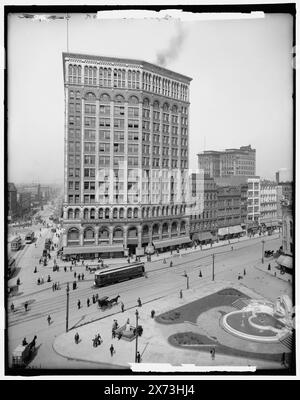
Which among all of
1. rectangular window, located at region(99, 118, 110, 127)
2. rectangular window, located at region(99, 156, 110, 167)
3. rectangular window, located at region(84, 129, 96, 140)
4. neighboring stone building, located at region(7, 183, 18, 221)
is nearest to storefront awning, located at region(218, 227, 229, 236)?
rectangular window, located at region(99, 156, 110, 167)

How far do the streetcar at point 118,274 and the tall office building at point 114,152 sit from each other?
399 inches

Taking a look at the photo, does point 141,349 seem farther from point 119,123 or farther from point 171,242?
point 119,123

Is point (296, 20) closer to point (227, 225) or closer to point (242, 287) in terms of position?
→ point (242, 287)

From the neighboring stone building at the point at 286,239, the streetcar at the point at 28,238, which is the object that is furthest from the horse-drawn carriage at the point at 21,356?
the streetcar at the point at 28,238

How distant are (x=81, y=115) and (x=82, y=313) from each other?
94.3ft

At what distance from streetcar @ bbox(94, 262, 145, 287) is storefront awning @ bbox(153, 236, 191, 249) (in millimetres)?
12016

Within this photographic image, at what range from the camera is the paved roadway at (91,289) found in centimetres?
2530

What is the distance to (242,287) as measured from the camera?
35500 millimetres

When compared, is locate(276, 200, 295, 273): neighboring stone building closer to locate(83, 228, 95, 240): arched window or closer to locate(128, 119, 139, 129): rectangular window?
locate(128, 119, 139, 129): rectangular window

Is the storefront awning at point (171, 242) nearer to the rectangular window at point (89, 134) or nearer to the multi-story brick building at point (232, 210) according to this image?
the multi-story brick building at point (232, 210)

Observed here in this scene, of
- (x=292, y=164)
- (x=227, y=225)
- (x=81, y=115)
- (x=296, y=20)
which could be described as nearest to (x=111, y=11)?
(x=296, y=20)

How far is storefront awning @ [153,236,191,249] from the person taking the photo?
51522mm

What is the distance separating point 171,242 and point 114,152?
17499 mm

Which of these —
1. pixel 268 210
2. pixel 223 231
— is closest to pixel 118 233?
pixel 223 231
